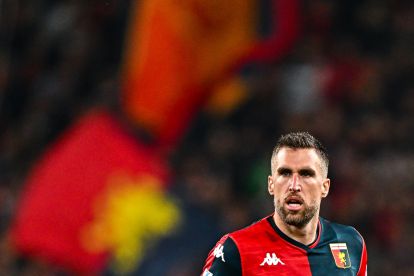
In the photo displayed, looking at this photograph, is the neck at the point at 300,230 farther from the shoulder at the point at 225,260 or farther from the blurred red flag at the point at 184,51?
the blurred red flag at the point at 184,51

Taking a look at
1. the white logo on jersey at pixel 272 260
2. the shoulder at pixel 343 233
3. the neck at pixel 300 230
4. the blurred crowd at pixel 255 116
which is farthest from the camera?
the blurred crowd at pixel 255 116

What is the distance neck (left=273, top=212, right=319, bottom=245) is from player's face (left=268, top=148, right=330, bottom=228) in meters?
0.08

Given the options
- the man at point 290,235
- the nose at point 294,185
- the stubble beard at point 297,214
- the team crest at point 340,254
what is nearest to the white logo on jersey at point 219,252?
the man at point 290,235

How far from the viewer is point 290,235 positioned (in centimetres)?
498

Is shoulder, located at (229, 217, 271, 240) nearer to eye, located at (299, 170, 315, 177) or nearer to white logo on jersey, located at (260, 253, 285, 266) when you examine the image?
white logo on jersey, located at (260, 253, 285, 266)

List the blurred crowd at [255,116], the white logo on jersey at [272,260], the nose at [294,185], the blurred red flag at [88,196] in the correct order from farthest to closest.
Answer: the blurred crowd at [255,116]
the blurred red flag at [88,196]
the white logo on jersey at [272,260]
the nose at [294,185]

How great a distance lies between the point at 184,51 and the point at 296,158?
4.95m

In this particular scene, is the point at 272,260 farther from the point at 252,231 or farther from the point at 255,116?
the point at 255,116

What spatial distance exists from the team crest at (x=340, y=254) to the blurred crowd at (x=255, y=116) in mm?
4012

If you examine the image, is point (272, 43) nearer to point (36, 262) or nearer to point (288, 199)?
point (36, 262)

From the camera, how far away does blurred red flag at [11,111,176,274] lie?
9125mm

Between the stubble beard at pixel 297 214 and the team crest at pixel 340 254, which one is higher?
the stubble beard at pixel 297 214

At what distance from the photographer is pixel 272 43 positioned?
9766mm

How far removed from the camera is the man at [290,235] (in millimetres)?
4785
